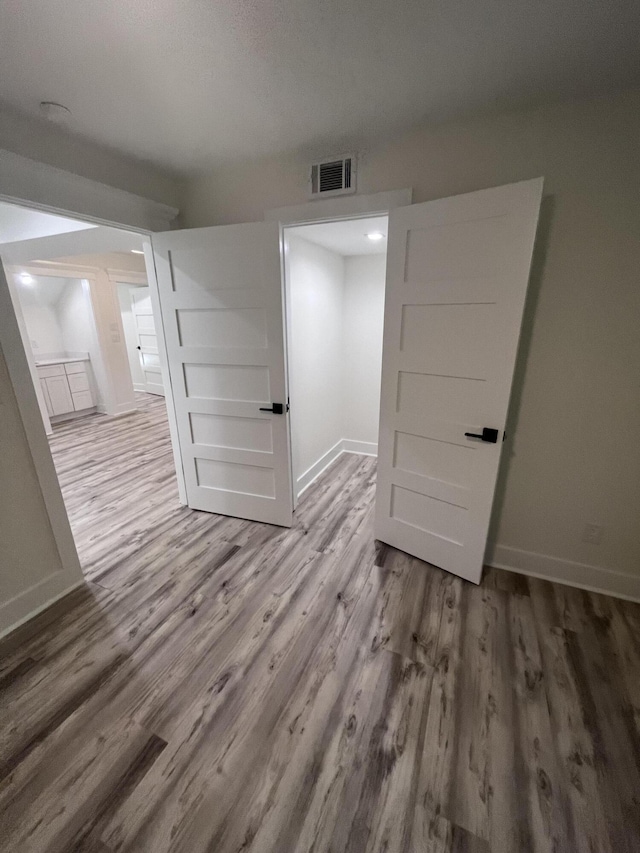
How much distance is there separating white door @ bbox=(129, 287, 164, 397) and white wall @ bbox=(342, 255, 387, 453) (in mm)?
4644

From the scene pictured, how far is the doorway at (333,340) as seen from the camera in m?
2.81

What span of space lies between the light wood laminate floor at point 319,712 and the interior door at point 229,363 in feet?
1.89

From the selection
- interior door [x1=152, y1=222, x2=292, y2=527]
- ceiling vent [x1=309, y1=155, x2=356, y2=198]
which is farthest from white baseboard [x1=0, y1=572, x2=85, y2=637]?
ceiling vent [x1=309, y1=155, x2=356, y2=198]

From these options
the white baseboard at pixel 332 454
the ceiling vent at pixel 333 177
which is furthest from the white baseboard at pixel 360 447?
the ceiling vent at pixel 333 177

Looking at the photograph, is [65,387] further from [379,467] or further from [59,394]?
[379,467]

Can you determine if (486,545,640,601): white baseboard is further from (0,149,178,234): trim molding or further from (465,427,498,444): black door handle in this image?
(0,149,178,234): trim molding

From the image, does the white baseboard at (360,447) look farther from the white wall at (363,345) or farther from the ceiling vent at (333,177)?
the ceiling vent at (333,177)

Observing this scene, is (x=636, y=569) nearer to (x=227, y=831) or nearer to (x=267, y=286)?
(x=227, y=831)

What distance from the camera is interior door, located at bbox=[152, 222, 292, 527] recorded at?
7.13ft

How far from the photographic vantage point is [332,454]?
395 cm

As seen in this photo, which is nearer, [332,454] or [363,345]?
[363,345]

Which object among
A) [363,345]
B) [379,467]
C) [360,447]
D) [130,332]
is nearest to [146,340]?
[130,332]

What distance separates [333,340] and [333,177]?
1.79 meters

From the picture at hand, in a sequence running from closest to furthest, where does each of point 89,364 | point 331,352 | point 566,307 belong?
point 566,307 < point 331,352 < point 89,364
